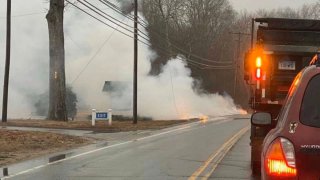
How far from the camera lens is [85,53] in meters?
46.5

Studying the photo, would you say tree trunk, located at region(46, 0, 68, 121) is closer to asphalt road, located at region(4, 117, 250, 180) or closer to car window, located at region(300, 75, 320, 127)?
asphalt road, located at region(4, 117, 250, 180)

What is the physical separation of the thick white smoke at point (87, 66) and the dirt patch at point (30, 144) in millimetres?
22956

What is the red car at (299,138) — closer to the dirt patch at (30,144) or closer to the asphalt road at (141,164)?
the asphalt road at (141,164)

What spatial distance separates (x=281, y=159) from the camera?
166 inches

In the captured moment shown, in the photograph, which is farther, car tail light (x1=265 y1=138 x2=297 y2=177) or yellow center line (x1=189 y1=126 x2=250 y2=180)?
yellow center line (x1=189 y1=126 x2=250 y2=180)

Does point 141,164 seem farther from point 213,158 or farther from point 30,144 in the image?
point 30,144

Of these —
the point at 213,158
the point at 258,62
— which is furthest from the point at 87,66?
the point at 258,62

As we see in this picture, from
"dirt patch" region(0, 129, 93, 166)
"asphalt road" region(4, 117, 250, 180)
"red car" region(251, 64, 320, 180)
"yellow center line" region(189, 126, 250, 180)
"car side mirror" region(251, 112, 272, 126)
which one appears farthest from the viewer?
"dirt patch" region(0, 129, 93, 166)

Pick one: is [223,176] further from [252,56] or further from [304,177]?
[304,177]

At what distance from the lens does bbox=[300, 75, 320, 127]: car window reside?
4.21m

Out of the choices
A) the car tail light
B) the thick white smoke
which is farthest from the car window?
the thick white smoke

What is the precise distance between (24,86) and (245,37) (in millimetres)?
42738

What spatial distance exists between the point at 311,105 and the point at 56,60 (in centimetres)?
3040

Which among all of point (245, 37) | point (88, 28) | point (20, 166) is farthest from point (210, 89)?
point (20, 166)
